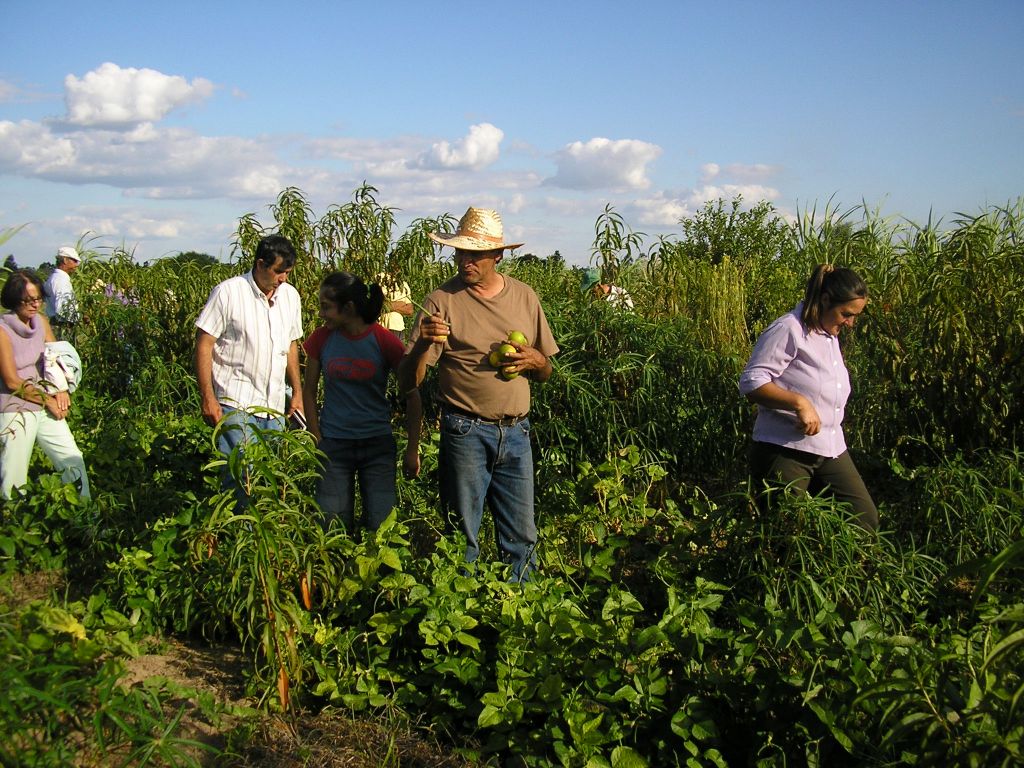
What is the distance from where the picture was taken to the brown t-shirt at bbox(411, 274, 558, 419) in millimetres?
4059

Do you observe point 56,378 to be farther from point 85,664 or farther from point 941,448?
point 941,448

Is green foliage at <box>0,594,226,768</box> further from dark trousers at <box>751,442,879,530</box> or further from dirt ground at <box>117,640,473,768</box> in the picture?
dark trousers at <box>751,442,879,530</box>

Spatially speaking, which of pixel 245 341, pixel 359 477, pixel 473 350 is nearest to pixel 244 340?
pixel 245 341

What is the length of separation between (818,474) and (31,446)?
178 inches

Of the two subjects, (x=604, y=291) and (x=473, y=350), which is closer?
(x=473, y=350)

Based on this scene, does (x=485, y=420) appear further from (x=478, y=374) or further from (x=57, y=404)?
(x=57, y=404)

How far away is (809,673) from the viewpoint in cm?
291

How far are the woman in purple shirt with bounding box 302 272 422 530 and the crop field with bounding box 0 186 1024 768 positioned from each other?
0.21 meters

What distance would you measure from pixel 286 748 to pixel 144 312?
583cm

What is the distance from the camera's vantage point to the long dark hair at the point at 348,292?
430cm

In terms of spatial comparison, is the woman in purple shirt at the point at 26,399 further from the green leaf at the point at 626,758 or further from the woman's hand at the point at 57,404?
the green leaf at the point at 626,758

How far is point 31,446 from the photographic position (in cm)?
534

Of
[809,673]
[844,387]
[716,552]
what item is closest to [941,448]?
[844,387]

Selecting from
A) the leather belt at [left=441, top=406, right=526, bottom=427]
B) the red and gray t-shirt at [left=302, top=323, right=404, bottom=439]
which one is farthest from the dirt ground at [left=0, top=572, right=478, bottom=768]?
the leather belt at [left=441, top=406, right=526, bottom=427]
